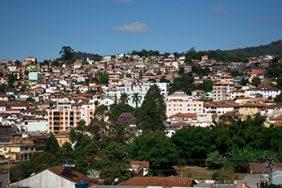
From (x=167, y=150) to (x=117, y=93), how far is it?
126ft

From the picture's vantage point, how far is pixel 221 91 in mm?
75375

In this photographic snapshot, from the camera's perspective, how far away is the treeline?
29578 mm

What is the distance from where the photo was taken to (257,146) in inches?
1468

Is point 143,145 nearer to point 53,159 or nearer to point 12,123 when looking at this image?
point 53,159

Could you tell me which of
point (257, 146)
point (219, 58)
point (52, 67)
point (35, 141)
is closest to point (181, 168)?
point (257, 146)

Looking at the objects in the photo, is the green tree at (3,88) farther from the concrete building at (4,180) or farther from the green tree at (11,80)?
the concrete building at (4,180)

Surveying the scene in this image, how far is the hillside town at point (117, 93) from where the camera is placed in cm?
5048

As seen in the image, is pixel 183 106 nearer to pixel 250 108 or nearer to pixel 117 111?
pixel 250 108

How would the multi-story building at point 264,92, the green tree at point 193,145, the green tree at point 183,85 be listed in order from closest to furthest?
the green tree at point 193,145
the multi-story building at point 264,92
the green tree at point 183,85

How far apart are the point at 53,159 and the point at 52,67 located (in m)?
79.0

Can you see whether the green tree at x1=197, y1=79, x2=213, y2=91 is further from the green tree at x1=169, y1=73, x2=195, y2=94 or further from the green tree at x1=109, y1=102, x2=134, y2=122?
the green tree at x1=109, y1=102, x2=134, y2=122

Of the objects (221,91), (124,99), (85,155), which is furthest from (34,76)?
(85,155)

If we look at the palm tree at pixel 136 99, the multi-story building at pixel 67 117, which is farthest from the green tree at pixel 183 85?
the multi-story building at pixel 67 117

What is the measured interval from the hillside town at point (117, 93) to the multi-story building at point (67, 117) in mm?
89
